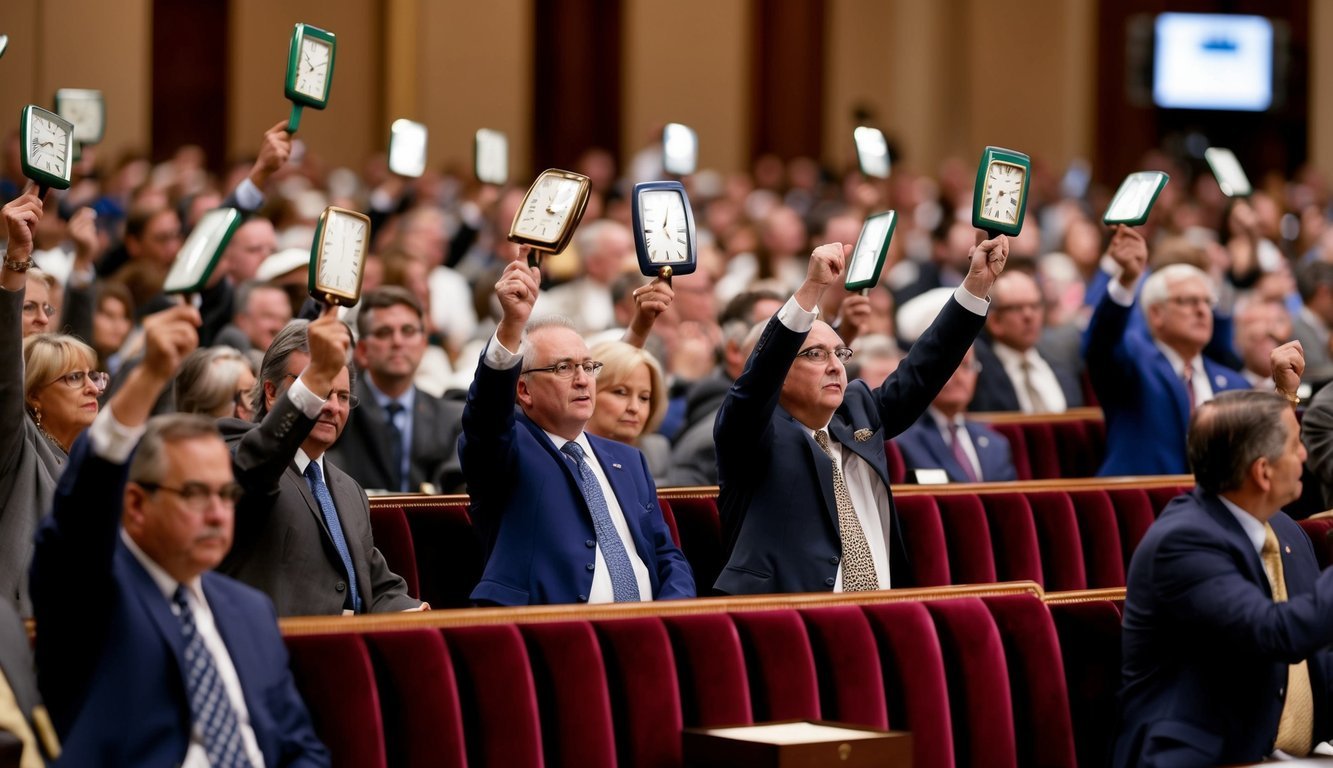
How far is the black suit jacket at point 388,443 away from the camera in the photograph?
17.8 ft

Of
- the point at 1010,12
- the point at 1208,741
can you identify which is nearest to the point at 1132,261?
the point at 1208,741

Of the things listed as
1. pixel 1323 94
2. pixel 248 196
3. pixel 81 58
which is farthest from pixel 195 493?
pixel 1323 94

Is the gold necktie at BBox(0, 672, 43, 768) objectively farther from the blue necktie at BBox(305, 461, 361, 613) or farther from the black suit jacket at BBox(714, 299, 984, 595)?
the black suit jacket at BBox(714, 299, 984, 595)

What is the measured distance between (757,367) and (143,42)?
26.2 feet

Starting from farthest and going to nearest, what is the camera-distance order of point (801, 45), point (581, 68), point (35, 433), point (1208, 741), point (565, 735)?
point (801, 45)
point (581, 68)
point (35, 433)
point (1208, 741)
point (565, 735)

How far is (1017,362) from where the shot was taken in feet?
22.3

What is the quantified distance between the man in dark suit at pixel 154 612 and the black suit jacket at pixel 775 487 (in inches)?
54.1

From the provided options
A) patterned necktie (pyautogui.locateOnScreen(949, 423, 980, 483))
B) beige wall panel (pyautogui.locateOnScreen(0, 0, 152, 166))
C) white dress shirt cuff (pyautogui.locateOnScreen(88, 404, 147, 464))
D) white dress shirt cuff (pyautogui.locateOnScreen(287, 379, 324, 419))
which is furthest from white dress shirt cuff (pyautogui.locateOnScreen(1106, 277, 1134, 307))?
beige wall panel (pyautogui.locateOnScreen(0, 0, 152, 166))

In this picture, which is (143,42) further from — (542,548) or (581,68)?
(542,548)

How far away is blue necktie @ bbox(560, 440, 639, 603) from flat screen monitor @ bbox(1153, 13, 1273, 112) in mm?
11477

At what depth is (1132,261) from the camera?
16.4ft

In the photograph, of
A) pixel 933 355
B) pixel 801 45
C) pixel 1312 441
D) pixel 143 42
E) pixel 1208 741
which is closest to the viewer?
pixel 1208 741

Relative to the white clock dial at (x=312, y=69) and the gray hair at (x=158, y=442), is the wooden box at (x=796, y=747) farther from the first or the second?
the white clock dial at (x=312, y=69)

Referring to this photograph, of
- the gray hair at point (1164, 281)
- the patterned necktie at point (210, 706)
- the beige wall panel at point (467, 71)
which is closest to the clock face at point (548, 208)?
the patterned necktie at point (210, 706)
